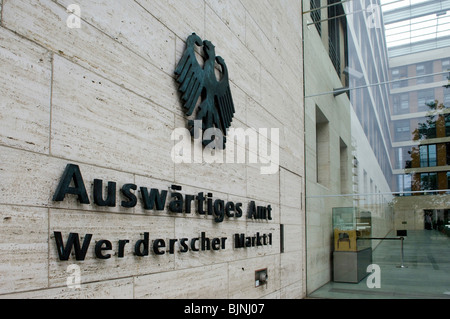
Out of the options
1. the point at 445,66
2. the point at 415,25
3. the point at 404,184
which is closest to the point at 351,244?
the point at 404,184

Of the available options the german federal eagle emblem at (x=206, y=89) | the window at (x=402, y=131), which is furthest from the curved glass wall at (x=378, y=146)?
the german federal eagle emblem at (x=206, y=89)

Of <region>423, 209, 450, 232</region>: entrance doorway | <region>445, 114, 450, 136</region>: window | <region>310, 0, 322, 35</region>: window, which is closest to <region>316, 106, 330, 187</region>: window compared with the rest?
<region>310, 0, 322, 35</region>: window

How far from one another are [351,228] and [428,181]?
6.22 ft

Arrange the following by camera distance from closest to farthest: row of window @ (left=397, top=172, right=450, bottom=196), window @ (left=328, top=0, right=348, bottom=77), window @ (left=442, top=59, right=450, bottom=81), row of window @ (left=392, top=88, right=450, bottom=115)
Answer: row of window @ (left=397, top=172, right=450, bottom=196), row of window @ (left=392, top=88, right=450, bottom=115), window @ (left=442, top=59, right=450, bottom=81), window @ (left=328, top=0, right=348, bottom=77)

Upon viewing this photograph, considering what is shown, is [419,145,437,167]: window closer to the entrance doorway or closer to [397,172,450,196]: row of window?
[397,172,450,196]: row of window

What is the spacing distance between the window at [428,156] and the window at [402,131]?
15.6 inches

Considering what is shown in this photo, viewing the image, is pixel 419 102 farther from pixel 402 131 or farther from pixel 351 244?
pixel 351 244

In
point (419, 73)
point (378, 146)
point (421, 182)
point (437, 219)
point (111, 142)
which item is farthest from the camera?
point (378, 146)

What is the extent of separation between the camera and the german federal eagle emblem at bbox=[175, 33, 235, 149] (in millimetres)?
5227

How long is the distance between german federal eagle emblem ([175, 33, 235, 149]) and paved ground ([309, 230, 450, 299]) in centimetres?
474

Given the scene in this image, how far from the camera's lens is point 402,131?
9.24 m

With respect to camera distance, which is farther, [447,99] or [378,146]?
[378,146]

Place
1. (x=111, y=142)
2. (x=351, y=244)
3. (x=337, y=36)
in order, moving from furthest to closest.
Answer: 1. (x=337, y=36)
2. (x=351, y=244)
3. (x=111, y=142)
